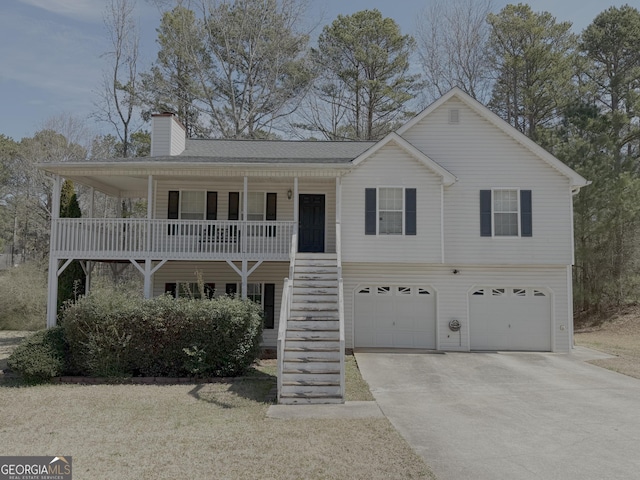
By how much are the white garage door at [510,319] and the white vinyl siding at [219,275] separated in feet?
20.6

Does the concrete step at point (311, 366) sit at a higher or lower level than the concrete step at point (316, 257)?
lower

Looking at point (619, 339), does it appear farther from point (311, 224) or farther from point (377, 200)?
point (311, 224)

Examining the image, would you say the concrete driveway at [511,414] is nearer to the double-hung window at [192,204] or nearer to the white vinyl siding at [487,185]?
the white vinyl siding at [487,185]

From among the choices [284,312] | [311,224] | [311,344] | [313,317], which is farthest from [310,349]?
[311,224]

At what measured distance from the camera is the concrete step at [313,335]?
10273 mm

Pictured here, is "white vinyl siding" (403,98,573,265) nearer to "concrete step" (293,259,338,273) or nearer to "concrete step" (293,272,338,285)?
"concrete step" (293,259,338,273)

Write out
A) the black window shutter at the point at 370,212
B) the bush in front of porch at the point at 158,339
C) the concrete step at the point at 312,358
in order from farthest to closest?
the black window shutter at the point at 370,212 < the bush in front of porch at the point at 158,339 < the concrete step at the point at 312,358

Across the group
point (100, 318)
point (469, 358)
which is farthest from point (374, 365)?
point (100, 318)

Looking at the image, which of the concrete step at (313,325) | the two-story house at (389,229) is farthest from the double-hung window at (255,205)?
the concrete step at (313,325)

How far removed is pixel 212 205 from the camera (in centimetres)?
1602

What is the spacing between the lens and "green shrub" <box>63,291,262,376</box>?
10.9 metres

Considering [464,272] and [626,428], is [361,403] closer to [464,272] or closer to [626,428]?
[626,428]

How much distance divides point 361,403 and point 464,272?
7.77m

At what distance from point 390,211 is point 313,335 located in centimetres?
559
